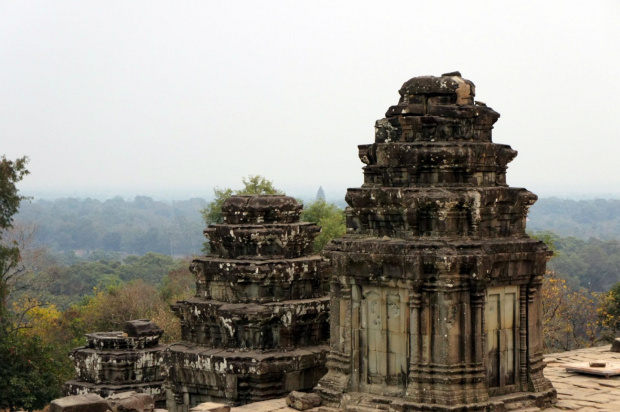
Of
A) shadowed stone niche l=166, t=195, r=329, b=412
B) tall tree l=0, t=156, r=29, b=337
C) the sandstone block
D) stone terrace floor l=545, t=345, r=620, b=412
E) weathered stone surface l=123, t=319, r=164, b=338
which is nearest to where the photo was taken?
stone terrace floor l=545, t=345, r=620, b=412

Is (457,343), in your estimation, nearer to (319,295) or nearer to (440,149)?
(440,149)

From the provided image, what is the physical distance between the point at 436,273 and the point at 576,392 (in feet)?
11.1

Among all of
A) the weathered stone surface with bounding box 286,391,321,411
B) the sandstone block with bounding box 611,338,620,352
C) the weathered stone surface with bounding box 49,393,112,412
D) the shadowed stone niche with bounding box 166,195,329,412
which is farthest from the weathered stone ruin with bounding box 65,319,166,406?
the sandstone block with bounding box 611,338,620,352

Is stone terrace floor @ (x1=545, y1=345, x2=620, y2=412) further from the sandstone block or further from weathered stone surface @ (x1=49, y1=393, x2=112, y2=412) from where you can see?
weathered stone surface @ (x1=49, y1=393, x2=112, y2=412)

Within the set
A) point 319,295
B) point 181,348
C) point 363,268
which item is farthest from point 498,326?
point 181,348

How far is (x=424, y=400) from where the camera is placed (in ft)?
41.2

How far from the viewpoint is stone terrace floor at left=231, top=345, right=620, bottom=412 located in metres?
13.4

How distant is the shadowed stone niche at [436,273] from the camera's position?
41.4ft

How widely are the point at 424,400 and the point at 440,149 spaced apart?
322 centimetres

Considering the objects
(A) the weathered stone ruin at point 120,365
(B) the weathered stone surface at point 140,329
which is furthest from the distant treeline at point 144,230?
(A) the weathered stone ruin at point 120,365

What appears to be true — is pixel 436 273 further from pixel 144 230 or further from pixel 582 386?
pixel 144 230

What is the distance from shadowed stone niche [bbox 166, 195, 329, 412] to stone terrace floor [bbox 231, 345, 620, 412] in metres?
1.56

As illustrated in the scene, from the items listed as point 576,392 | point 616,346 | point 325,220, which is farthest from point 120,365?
point 325,220

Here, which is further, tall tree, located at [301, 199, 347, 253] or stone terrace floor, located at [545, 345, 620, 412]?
tall tree, located at [301, 199, 347, 253]
